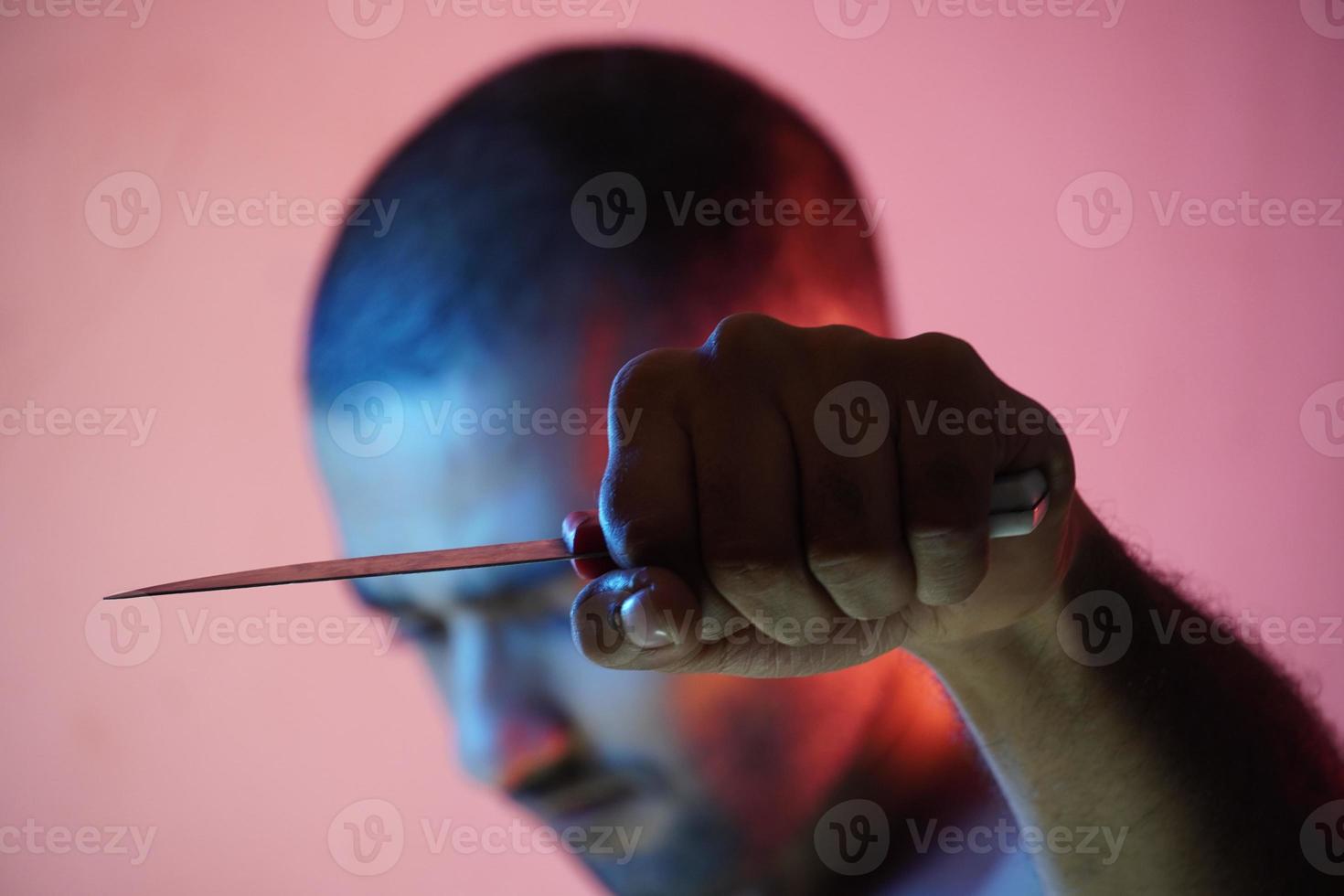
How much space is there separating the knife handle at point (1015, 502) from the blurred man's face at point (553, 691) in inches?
26.6

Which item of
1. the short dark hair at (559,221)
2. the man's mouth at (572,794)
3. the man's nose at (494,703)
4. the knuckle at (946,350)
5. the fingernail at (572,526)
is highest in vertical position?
the short dark hair at (559,221)

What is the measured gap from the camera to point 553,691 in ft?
3.70

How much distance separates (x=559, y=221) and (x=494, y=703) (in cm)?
63

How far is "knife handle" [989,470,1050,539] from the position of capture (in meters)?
0.49

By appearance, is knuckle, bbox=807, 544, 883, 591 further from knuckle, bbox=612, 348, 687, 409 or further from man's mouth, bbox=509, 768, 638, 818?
man's mouth, bbox=509, 768, 638, 818

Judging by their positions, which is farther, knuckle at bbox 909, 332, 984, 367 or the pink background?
the pink background

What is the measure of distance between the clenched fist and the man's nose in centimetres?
64

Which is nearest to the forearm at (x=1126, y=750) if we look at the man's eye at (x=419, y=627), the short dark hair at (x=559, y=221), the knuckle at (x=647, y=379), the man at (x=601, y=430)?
the man at (x=601, y=430)

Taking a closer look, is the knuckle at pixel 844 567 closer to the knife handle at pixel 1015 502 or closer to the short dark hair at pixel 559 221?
the knife handle at pixel 1015 502

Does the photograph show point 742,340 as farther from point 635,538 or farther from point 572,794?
point 572,794

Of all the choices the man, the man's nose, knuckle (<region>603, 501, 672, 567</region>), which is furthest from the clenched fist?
the man's nose

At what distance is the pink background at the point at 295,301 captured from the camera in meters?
1.10

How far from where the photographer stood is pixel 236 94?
111 cm

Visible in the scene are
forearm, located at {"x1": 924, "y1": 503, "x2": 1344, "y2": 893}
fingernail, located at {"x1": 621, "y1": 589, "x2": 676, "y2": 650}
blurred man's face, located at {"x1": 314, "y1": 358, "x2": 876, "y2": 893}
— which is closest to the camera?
fingernail, located at {"x1": 621, "y1": 589, "x2": 676, "y2": 650}
